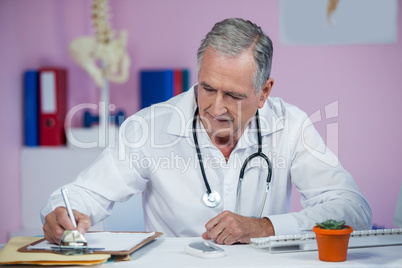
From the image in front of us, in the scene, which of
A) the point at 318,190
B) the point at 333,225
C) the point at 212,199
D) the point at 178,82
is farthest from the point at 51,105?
the point at 333,225

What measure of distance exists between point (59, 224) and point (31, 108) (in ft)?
6.45

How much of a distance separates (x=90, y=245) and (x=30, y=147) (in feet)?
6.70

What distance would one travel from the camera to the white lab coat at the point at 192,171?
1.85 meters

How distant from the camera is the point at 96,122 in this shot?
3.46 metres

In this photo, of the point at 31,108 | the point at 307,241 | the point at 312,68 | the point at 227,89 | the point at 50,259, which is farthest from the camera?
the point at 312,68

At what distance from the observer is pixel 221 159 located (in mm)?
1911

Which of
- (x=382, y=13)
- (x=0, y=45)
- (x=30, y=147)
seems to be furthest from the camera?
(x=382, y=13)

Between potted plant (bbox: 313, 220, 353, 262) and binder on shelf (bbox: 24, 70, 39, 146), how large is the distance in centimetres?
233

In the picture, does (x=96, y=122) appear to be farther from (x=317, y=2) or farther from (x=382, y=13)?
(x=382, y=13)

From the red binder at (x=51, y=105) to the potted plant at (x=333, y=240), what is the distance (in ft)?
7.49

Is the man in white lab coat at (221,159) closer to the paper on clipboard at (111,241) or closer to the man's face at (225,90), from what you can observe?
the man's face at (225,90)

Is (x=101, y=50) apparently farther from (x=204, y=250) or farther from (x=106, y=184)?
(x=204, y=250)

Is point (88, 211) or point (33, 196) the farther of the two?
point (33, 196)

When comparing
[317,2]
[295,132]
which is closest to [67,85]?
[317,2]
